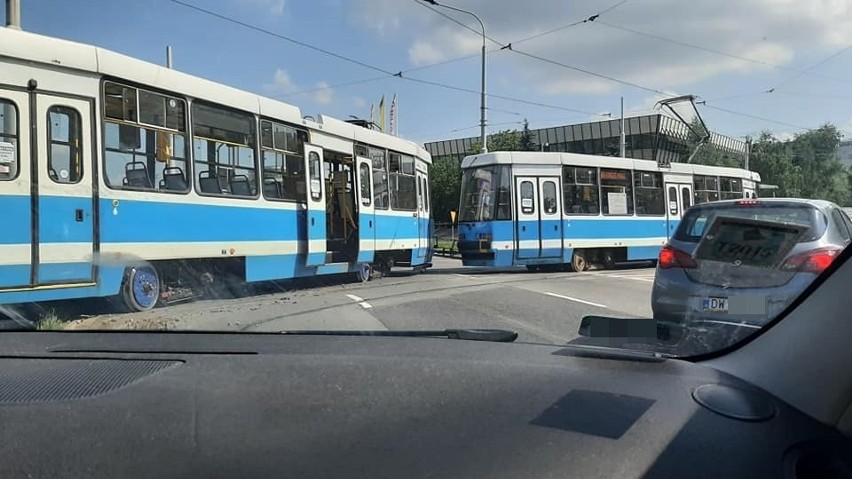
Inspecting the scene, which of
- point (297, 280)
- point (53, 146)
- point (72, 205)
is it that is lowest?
point (297, 280)

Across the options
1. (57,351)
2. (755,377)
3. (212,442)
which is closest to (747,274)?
(755,377)

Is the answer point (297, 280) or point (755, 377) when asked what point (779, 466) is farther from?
point (297, 280)

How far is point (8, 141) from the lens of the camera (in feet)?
21.9

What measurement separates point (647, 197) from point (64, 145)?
10675mm

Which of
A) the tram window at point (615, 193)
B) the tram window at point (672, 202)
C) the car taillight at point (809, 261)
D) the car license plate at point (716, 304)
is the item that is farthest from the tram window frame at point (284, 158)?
the car taillight at point (809, 261)

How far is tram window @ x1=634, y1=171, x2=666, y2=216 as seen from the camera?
37.4 feet

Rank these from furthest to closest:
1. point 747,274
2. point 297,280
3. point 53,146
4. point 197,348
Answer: point 297,280
point 53,146
point 747,274
point 197,348

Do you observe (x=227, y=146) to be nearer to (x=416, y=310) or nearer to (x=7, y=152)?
(x=7, y=152)

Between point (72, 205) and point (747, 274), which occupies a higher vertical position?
point (72, 205)

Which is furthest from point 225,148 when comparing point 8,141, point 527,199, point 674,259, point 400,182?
point 527,199

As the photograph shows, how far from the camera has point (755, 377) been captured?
2322 mm

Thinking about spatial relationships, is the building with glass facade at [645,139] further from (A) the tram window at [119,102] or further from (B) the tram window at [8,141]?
(B) the tram window at [8,141]

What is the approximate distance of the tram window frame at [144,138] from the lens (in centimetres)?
764

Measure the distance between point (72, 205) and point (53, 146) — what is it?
0.67m
